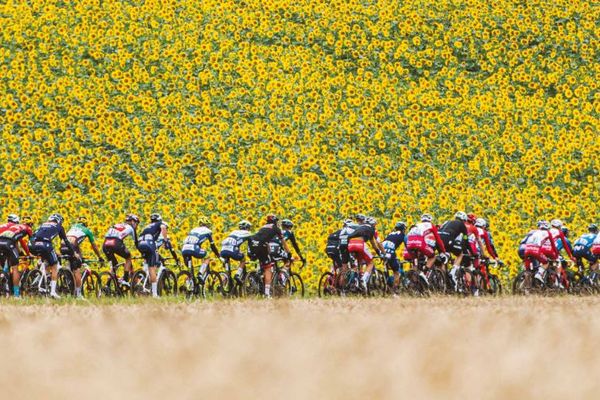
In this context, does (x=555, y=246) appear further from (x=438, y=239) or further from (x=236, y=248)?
(x=236, y=248)

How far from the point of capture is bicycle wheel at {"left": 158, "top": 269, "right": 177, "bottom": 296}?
22.8 meters

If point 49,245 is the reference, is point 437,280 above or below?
below

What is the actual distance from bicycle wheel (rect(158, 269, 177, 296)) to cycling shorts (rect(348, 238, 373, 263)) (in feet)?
12.4

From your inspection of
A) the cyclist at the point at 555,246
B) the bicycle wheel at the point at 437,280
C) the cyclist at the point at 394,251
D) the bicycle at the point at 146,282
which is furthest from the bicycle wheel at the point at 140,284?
the cyclist at the point at 555,246

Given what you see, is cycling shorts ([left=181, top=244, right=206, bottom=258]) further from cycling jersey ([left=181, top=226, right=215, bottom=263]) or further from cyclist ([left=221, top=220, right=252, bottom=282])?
cyclist ([left=221, top=220, right=252, bottom=282])

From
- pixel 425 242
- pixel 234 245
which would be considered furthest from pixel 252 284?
pixel 425 242

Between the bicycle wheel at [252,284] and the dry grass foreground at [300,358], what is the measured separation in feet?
53.9

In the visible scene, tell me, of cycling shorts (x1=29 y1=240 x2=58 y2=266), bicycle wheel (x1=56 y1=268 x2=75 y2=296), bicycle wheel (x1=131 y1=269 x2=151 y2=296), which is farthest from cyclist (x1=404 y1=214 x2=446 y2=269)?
cycling shorts (x1=29 y1=240 x2=58 y2=266)

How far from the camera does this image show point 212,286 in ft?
77.5

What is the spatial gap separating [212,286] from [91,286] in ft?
8.82

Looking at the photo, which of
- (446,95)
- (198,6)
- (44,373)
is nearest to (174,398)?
(44,373)

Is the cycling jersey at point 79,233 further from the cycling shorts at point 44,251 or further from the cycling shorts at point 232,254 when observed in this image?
the cycling shorts at point 232,254

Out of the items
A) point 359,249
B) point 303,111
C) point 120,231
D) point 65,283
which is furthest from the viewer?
point 303,111

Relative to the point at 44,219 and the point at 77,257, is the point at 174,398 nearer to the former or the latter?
the point at 77,257
